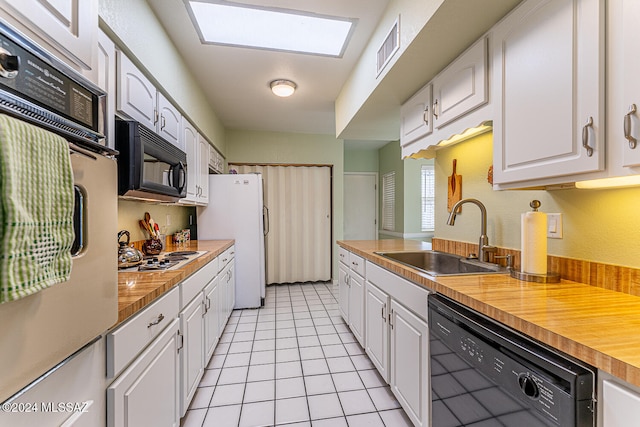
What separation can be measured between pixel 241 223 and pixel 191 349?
6.34 ft

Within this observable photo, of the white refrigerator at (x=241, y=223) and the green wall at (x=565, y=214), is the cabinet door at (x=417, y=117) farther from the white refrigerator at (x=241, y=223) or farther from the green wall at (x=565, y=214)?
the white refrigerator at (x=241, y=223)

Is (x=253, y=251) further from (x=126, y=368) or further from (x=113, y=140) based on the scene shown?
(x=126, y=368)

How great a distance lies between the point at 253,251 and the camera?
3.48 meters

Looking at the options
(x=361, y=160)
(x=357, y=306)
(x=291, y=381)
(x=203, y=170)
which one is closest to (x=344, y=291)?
(x=357, y=306)

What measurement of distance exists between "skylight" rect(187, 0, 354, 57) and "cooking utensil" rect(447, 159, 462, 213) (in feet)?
4.31

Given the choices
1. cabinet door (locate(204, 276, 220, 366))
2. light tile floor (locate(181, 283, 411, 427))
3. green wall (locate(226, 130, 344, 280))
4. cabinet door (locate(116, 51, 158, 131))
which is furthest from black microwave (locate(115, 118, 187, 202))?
green wall (locate(226, 130, 344, 280))

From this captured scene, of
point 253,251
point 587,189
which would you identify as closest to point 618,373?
point 587,189

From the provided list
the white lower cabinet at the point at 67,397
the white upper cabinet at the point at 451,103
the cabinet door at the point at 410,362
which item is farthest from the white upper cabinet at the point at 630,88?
the white lower cabinet at the point at 67,397

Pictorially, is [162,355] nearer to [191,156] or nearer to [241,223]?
[191,156]

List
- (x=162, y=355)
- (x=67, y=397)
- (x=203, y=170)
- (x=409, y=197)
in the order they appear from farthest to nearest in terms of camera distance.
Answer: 1. (x=409, y=197)
2. (x=203, y=170)
3. (x=162, y=355)
4. (x=67, y=397)

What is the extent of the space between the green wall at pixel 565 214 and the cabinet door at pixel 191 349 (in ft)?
6.02

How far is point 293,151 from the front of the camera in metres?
4.52

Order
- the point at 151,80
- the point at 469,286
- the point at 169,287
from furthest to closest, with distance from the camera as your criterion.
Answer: the point at 151,80 → the point at 169,287 → the point at 469,286

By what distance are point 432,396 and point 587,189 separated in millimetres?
1098
